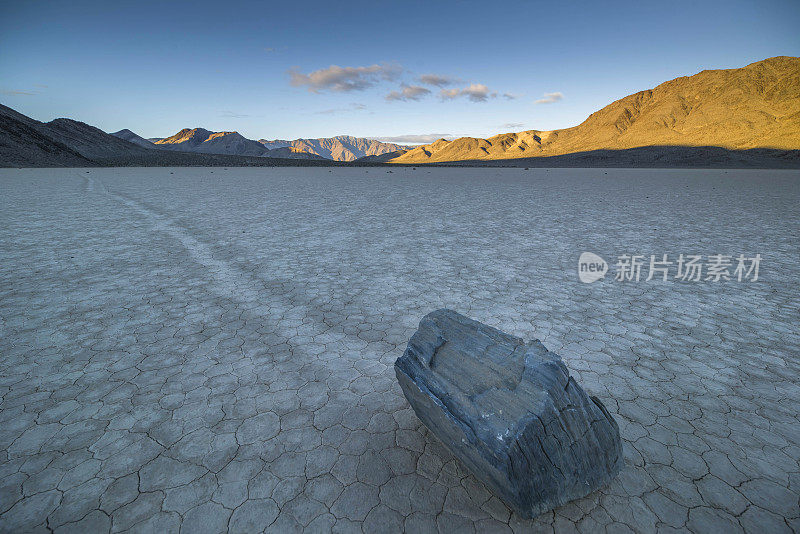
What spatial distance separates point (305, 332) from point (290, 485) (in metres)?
1.95

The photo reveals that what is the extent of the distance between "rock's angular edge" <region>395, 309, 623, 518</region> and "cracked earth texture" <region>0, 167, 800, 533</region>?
22 cm

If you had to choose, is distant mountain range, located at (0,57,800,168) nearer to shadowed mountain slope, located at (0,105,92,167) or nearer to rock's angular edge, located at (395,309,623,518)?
shadowed mountain slope, located at (0,105,92,167)

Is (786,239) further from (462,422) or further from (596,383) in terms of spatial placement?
(462,422)

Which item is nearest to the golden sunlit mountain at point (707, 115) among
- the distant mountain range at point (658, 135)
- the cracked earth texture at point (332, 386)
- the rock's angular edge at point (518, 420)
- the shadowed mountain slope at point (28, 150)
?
the distant mountain range at point (658, 135)

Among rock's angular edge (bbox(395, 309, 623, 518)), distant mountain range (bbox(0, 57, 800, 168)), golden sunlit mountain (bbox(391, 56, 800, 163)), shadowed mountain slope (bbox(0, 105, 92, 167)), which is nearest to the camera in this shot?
rock's angular edge (bbox(395, 309, 623, 518))

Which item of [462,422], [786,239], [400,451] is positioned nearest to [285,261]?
[400,451]

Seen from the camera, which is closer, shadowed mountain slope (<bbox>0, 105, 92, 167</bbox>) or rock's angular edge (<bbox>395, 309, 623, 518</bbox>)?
rock's angular edge (<bbox>395, 309, 623, 518</bbox>)

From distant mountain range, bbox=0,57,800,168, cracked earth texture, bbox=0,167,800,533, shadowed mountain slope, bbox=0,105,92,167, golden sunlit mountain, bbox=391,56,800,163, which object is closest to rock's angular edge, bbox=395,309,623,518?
cracked earth texture, bbox=0,167,800,533

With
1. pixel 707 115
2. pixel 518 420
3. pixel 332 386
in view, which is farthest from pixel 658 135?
pixel 518 420

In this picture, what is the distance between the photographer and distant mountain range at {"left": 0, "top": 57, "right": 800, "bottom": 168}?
54.9 metres

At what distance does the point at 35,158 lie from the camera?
4797 centimetres

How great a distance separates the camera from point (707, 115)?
263ft

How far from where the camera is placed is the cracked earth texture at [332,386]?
198cm

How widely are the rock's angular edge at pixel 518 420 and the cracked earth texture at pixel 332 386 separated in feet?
0.74
